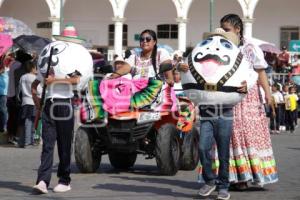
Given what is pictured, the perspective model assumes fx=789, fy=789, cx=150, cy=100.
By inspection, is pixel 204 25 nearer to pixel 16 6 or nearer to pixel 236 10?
pixel 236 10

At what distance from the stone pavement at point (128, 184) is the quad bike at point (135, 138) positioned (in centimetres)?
21

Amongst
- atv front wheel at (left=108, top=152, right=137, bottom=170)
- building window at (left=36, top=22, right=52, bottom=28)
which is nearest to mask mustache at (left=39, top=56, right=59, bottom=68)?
atv front wheel at (left=108, top=152, right=137, bottom=170)

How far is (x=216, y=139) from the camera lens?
310 inches

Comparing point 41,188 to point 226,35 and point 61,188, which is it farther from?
point 226,35

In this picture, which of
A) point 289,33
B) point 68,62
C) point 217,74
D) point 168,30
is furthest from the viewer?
point 168,30

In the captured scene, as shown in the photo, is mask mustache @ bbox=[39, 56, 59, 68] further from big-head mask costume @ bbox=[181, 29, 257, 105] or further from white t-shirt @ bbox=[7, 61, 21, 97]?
white t-shirt @ bbox=[7, 61, 21, 97]

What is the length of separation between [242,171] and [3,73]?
348 inches

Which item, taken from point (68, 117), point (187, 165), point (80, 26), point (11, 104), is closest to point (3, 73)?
point (11, 104)

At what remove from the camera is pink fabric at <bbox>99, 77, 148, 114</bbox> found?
9602 millimetres

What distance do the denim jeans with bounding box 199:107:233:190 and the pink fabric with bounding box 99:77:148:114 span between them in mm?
1978

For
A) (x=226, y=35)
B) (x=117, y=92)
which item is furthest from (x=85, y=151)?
(x=226, y=35)

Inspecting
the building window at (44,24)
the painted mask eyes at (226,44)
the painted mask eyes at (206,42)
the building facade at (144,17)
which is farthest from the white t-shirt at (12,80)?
the building window at (44,24)

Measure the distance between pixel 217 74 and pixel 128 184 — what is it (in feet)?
6.67

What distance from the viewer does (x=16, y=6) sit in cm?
4375
